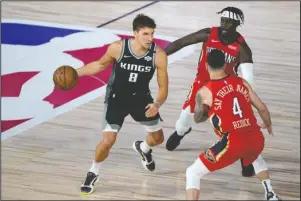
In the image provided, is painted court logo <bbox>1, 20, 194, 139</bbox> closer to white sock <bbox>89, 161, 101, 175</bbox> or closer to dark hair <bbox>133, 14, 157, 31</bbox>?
white sock <bbox>89, 161, 101, 175</bbox>

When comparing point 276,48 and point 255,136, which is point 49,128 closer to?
point 255,136

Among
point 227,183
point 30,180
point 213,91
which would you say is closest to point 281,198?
point 227,183

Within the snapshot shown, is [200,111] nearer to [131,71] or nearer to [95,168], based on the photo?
[131,71]

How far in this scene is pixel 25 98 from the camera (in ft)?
29.1

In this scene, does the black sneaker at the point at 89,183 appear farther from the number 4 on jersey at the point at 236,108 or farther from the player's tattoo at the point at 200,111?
the number 4 on jersey at the point at 236,108

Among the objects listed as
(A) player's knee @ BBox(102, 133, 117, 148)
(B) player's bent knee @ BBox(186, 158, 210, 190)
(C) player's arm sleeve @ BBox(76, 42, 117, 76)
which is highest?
(C) player's arm sleeve @ BBox(76, 42, 117, 76)

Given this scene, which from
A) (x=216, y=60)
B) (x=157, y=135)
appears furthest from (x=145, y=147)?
(x=216, y=60)

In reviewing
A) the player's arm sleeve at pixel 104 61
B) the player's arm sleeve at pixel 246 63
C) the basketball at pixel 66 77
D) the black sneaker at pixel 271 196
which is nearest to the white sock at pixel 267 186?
the black sneaker at pixel 271 196

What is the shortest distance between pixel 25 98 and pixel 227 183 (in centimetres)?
322

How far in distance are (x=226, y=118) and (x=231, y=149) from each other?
0.24 m

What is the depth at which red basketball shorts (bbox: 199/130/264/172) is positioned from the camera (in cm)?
576

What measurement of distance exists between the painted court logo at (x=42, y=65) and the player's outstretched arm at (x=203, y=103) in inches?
101

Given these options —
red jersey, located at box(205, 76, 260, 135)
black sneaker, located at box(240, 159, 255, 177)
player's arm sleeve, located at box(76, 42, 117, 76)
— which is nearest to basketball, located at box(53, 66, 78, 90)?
player's arm sleeve, located at box(76, 42, 117, 76)

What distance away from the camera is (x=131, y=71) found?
20.1 feet
